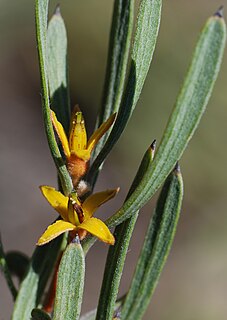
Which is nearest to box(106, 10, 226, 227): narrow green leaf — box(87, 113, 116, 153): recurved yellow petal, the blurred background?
box(87, 113, 116, 153): recurved yellow petal

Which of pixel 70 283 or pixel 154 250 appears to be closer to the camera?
pixel 70 283

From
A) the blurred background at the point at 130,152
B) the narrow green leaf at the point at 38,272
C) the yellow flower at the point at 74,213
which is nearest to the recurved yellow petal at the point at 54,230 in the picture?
the yellow flower at the point at 74,213

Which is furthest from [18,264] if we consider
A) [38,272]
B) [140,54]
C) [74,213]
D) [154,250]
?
[140,54]

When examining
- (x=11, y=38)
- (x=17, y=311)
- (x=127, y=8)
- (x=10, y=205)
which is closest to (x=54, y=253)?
(x=17, y=311)

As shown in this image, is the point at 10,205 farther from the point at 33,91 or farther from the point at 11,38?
the point at 11,38

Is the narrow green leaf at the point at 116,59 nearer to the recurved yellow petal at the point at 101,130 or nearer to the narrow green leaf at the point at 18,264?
the recurved yellow petal at the point at 101,130

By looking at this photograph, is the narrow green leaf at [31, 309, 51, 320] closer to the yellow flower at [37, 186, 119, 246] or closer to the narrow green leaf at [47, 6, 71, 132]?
the yellow flower at [37, 186, 119, 246]

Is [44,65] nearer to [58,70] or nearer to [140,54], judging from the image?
[140,54]
